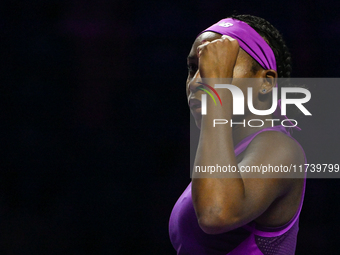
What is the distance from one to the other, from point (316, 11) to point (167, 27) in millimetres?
983

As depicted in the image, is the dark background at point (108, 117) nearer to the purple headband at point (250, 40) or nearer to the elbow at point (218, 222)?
the purple headband at point (250, 40)

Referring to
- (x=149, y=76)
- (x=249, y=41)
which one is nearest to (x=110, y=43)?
(x=149, y=76)

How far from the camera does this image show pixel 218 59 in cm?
85

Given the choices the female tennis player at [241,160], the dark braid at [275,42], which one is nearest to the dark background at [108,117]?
the dark braid at [275,42]

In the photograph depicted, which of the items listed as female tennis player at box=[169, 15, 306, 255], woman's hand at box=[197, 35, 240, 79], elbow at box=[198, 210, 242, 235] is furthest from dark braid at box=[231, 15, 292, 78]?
elbow at box=[198, 210, 242, 235]

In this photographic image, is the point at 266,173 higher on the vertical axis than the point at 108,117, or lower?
higher

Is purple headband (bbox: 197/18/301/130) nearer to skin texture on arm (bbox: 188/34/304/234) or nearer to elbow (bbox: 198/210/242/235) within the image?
skin texture on arm (bbox: 188/34/304/234)

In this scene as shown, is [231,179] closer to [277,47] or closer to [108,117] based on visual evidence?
[277,47]

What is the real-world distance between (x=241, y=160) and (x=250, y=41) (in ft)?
1.01

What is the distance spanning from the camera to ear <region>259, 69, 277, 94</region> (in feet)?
3.31

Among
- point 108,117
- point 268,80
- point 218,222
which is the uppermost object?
point 268,80

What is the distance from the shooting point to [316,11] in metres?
2.62

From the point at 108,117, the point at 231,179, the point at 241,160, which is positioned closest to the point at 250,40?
the point at 241,160

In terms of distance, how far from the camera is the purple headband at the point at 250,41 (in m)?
0.99
